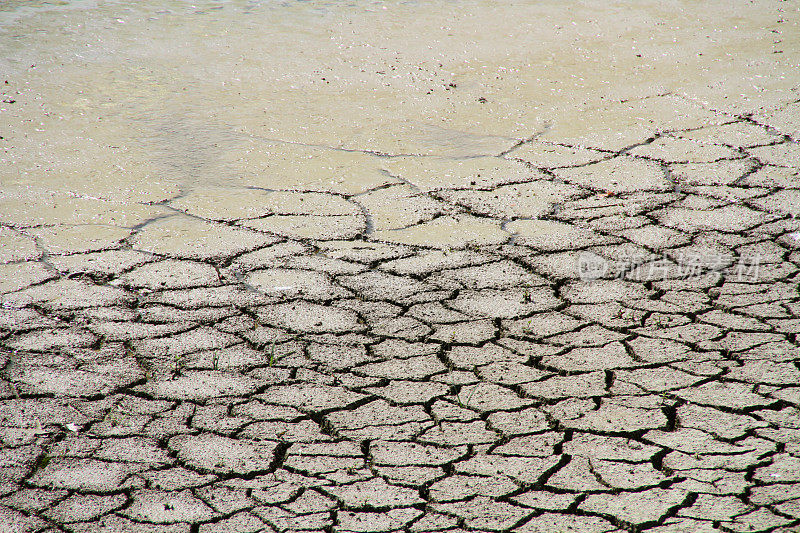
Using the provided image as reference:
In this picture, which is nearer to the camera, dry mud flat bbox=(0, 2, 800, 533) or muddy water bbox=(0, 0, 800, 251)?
dry mud flat bbox=(0, 2, 800, 533)

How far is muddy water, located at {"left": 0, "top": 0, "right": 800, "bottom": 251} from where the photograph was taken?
365 centimetres

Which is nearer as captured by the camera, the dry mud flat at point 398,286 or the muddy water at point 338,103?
the dry mud flat at point 398,286

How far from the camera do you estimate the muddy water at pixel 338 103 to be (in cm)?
365

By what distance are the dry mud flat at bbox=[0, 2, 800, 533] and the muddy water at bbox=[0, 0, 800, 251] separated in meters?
0.02

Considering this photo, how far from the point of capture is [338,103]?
4879 mm

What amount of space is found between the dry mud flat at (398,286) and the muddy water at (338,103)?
1.0 inches

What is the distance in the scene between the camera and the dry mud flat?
2055 millimetres

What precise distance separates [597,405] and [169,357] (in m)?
1.41

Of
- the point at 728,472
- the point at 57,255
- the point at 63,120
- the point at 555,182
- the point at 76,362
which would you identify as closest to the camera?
the point at 728,472

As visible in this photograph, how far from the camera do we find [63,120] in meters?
4.50

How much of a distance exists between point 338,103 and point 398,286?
7.07ft

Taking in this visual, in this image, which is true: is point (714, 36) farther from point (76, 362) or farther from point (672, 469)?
point (76, 362)

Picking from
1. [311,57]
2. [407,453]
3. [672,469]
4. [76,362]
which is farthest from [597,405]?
[311,57]

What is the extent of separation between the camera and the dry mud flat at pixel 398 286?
205 cm
